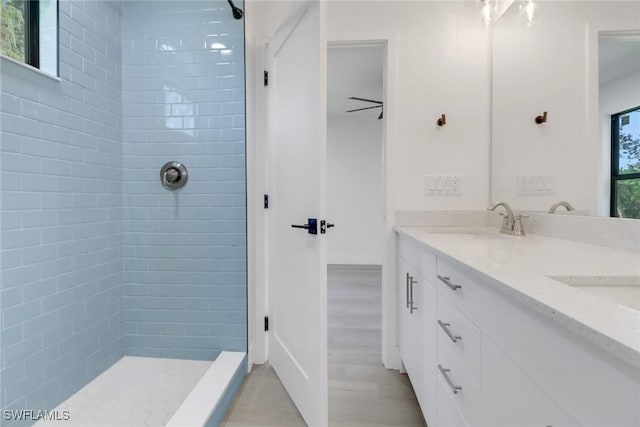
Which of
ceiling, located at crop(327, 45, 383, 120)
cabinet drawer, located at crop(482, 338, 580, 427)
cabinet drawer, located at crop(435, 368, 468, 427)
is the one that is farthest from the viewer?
ceiling, located at crop(327, 45, 383, 120)

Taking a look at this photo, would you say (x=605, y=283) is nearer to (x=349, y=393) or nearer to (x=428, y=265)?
(x=428, y=265)

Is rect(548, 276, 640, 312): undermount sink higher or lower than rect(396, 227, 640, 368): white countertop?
lower

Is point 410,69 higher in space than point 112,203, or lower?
higher

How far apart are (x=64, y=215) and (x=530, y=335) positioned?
1.92 meters

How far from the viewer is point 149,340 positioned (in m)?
1.85

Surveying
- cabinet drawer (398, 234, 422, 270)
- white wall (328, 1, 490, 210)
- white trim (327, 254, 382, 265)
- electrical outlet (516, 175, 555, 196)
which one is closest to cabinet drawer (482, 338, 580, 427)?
cabinet drawer (398, 234, 422, 270)

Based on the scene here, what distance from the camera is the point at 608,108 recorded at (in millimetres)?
1058

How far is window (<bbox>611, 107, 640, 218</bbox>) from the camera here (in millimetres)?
970

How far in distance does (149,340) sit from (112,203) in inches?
34.9

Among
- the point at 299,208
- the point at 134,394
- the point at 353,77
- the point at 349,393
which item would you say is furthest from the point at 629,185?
the point at 353,77

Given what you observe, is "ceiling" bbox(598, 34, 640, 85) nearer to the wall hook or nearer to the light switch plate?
the wall hook

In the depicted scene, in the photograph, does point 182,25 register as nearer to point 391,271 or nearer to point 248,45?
point 248,45

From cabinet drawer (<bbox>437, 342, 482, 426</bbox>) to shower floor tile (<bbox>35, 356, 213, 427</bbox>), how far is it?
128 cm

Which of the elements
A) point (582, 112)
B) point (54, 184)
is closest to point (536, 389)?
point (582, 112)
